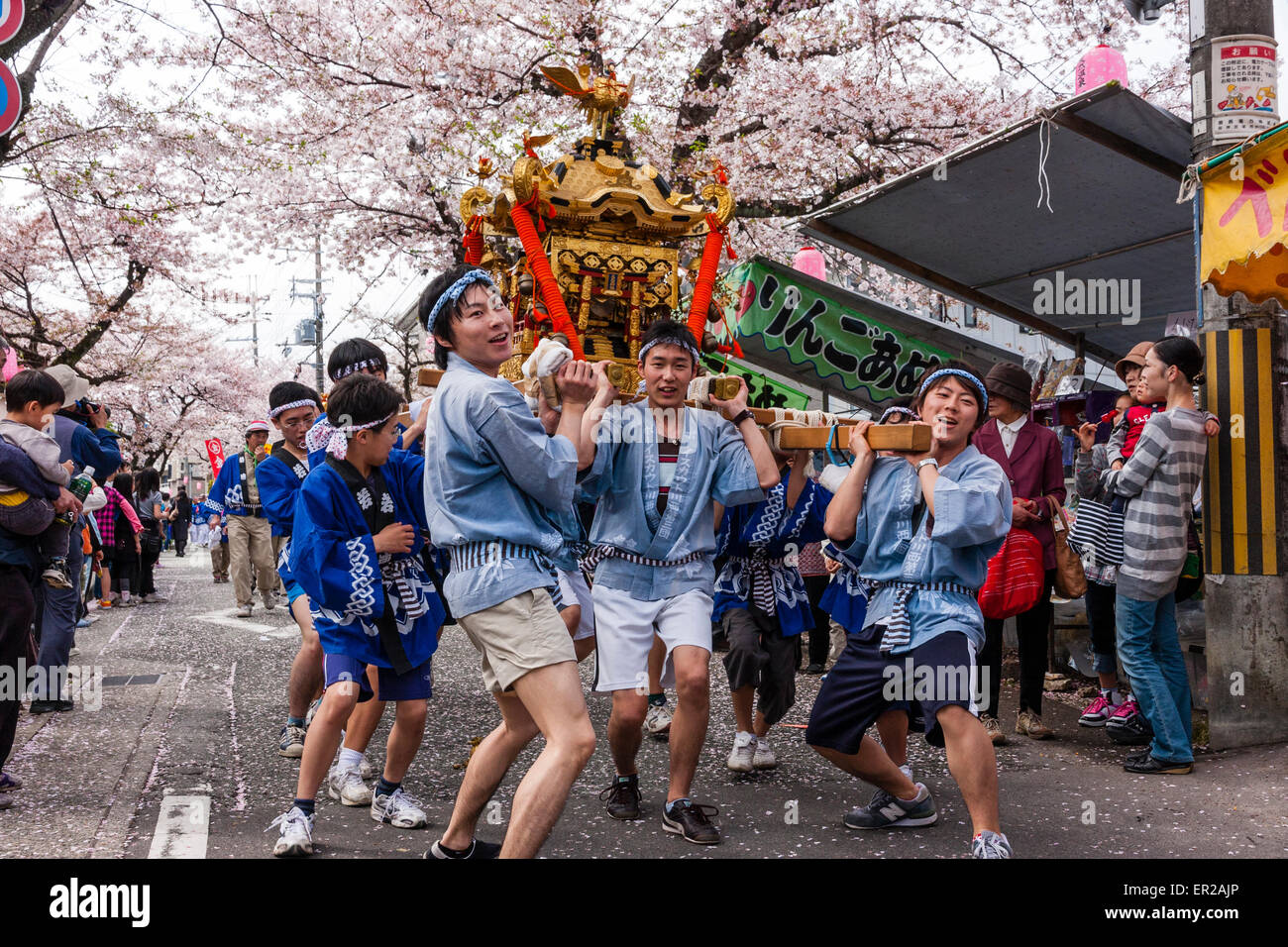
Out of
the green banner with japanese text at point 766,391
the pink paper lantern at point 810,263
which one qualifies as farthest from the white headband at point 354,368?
the pink paper lantern at point 810,263

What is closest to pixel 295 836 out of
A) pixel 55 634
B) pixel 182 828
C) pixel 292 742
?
pixel 182 828

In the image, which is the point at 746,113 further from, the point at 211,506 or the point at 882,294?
the point at 211,506

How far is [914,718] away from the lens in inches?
160

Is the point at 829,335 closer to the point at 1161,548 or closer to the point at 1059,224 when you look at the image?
the point at 1059,224

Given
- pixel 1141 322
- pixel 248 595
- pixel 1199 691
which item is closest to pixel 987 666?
pixel 1199 691

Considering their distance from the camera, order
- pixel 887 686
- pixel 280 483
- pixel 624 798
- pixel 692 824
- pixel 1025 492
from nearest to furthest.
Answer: pixel 887 686 < pixel 692 824 < pixel 624 798 < pixel 280 483 < pixel 1025 492

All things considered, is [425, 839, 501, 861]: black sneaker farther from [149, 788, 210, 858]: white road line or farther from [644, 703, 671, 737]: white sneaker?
[644, 703, 671, 737]: white sneaker

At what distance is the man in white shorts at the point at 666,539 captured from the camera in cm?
409

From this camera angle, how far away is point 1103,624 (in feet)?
19.2

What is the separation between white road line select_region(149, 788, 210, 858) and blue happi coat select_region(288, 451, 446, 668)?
34.3 inches

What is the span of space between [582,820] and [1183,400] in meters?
3.51

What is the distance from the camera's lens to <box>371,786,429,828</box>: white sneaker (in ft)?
13.8

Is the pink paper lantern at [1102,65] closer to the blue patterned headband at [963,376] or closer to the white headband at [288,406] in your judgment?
the blue patterned headband at [963,376]

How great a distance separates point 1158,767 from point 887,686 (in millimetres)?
2044
